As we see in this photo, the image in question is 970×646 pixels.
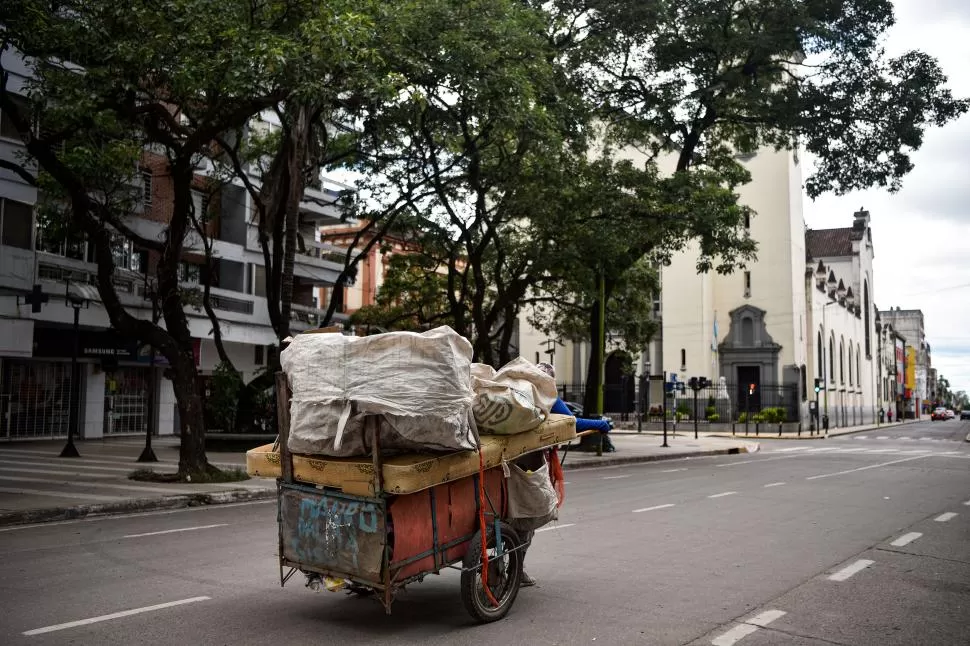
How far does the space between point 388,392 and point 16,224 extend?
22.6 meters

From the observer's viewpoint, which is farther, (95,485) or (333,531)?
(95,485)

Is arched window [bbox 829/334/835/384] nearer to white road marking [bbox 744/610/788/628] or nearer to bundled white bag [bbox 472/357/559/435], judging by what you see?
white road marking [bbox 744/610/788/628]

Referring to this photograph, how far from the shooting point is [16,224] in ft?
78.2

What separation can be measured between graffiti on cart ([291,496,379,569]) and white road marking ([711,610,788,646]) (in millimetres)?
2365

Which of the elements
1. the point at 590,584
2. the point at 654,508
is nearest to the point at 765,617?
the point at 590,584

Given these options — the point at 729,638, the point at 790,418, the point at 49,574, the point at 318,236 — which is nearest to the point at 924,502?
the point at 729,638

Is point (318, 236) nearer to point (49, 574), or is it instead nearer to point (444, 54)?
point (444, 54)

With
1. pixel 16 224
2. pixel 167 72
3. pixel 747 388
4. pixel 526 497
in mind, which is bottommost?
pixel 526 497

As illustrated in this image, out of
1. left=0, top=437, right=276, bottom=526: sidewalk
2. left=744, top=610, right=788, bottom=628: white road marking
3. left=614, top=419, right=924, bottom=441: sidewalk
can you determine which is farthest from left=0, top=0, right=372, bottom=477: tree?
left=614, top=419, right=924, bottom=441: sidewalk

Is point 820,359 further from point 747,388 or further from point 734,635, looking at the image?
point 734,635

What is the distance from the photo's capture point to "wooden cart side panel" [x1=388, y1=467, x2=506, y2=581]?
5.36 m

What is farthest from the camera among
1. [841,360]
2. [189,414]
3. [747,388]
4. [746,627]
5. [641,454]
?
[841,360]

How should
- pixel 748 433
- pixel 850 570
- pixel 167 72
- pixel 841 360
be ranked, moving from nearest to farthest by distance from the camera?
pixel 850 570, pixel 167 72, pixel 748 433, pixel 841 360

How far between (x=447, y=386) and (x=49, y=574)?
4704 mm
